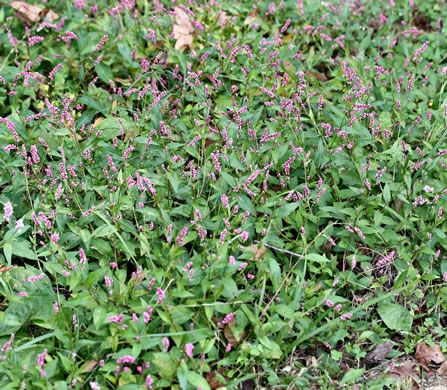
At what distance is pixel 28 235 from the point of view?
3125mm

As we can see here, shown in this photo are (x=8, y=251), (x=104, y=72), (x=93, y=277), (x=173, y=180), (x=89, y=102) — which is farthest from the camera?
(x=104, y=72)

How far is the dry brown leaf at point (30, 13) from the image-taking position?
166 inches

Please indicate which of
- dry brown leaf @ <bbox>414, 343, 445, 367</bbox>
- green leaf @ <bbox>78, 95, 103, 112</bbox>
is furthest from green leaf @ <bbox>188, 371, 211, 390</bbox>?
green leaf @ <bbox>78, 95, 103, 112</bbox>

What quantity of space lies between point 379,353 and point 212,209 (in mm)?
1276

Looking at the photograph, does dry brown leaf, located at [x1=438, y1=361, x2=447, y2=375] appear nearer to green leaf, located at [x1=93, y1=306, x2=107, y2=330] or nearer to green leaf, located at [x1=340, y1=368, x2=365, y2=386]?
green leaf, located at [x1=340, y1=368, x2=365, y2=386]

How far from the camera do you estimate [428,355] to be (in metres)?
3.00

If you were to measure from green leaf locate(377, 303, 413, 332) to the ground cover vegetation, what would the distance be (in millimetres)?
12

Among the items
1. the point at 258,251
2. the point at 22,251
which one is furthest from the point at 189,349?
the point at 22,251

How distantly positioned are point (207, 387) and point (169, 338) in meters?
0.33

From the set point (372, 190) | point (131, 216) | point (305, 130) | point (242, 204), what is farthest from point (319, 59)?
point (131, 216)

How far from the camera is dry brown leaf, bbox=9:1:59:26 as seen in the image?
421 cm

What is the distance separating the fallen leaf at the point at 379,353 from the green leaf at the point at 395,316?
115mm

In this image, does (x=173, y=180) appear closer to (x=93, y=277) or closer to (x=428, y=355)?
(x=93, y=277)

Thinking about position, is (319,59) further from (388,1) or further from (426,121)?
(388,1)
